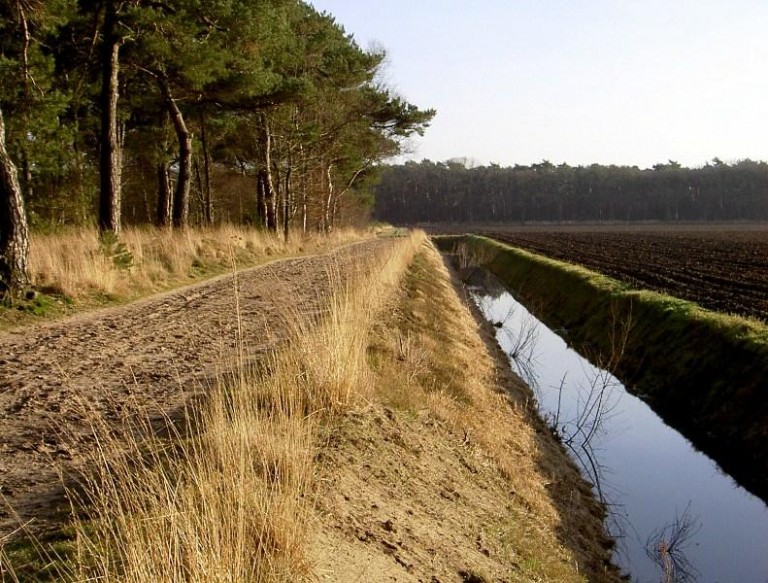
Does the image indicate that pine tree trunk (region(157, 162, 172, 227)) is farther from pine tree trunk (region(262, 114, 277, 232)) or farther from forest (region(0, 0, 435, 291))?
pine tree trunk (region(262, 114, 277, 232))

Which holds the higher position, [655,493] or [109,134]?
[109,134]

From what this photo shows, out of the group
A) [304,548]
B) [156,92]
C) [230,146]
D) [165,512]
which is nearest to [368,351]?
[304,548]

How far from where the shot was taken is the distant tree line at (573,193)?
111 m

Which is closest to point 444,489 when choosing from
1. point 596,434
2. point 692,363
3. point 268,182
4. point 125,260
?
point 596,434

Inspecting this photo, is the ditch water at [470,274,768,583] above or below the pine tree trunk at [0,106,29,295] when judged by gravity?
below

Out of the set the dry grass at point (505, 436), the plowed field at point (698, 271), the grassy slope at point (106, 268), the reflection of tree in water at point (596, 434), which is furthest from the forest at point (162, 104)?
the plowed field at point (698, 271)

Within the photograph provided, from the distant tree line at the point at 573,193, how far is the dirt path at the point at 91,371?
362ft

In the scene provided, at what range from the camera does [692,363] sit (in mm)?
11836

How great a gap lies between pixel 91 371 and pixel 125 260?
627 centimetres

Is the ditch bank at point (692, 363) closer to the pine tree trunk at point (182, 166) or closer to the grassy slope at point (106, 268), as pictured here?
the grassy slope at point (106, 268)

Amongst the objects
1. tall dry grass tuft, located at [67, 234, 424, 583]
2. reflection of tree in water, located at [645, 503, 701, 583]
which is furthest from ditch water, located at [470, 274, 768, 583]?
tall dry grass tuft, located at [67, 234, 424, 583]

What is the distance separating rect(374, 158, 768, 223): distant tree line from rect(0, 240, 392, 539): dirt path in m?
110

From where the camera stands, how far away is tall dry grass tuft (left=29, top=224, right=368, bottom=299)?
32.9ft

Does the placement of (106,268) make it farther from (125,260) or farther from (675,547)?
(675,547)
